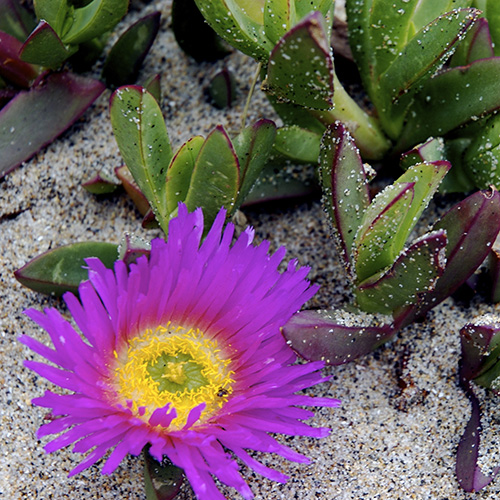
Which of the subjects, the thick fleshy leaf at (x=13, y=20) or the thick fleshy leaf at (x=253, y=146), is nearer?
the thick fleshy leaf at (x=253, y=146)

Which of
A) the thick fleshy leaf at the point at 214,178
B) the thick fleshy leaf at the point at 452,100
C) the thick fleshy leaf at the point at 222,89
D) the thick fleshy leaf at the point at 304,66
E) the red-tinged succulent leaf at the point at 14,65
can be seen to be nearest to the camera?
the thick fleshy leaf at the point at 304,66

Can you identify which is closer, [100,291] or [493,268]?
[100,291]

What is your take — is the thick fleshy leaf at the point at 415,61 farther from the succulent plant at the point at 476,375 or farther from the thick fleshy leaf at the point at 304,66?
the succulent plant at the point at 476,375

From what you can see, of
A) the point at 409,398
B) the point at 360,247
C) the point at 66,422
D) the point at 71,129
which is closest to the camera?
the point at 66,422

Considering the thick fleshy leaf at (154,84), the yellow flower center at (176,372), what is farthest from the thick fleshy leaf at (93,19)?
the yellow flower center at (176,372)

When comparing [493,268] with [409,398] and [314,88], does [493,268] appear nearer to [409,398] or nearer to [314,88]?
[409,398]

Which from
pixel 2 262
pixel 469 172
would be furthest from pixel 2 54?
pixel 469 172
